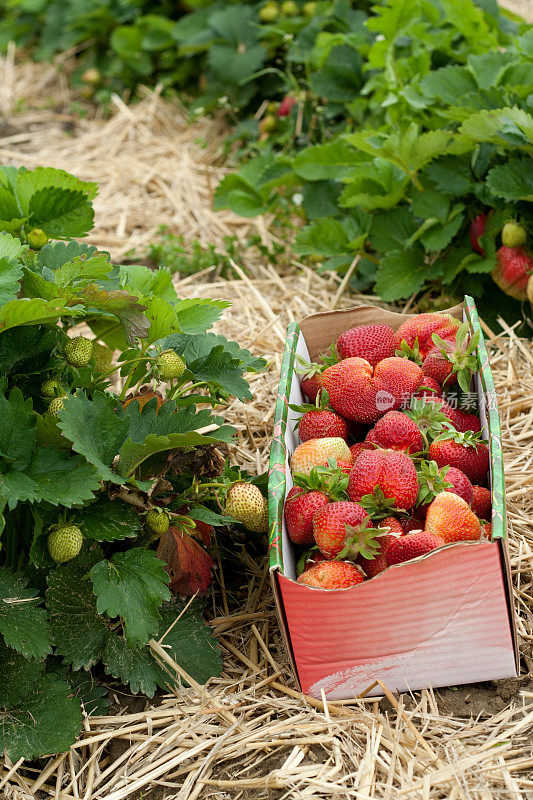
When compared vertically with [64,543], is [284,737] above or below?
below

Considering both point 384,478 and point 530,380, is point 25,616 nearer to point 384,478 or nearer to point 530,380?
point 384,478

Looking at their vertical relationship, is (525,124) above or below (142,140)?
above

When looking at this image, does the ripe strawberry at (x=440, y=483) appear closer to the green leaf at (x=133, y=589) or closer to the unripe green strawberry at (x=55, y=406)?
the green leaf at (x=133, y=589)

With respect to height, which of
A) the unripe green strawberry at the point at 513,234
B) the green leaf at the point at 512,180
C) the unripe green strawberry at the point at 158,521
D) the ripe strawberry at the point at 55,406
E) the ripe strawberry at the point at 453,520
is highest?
the green leaf at the point at 512,180

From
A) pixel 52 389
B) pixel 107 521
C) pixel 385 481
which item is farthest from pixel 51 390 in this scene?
pixel 385 481

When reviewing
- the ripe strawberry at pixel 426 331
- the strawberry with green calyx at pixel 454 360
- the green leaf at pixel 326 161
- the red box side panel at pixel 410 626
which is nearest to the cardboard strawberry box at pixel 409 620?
the red box side panel at pixel 410 626

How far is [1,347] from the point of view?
1253 millimetres

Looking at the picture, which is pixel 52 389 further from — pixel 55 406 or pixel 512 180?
pixel 512 180

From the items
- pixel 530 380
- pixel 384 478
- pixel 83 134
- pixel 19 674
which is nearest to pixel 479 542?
pixel 384 478

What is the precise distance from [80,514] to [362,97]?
2.16m

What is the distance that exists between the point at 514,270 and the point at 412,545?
1.07m

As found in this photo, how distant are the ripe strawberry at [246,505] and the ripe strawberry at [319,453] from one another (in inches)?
3.3

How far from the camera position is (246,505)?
4.46ft

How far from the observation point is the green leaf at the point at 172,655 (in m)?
1.26
